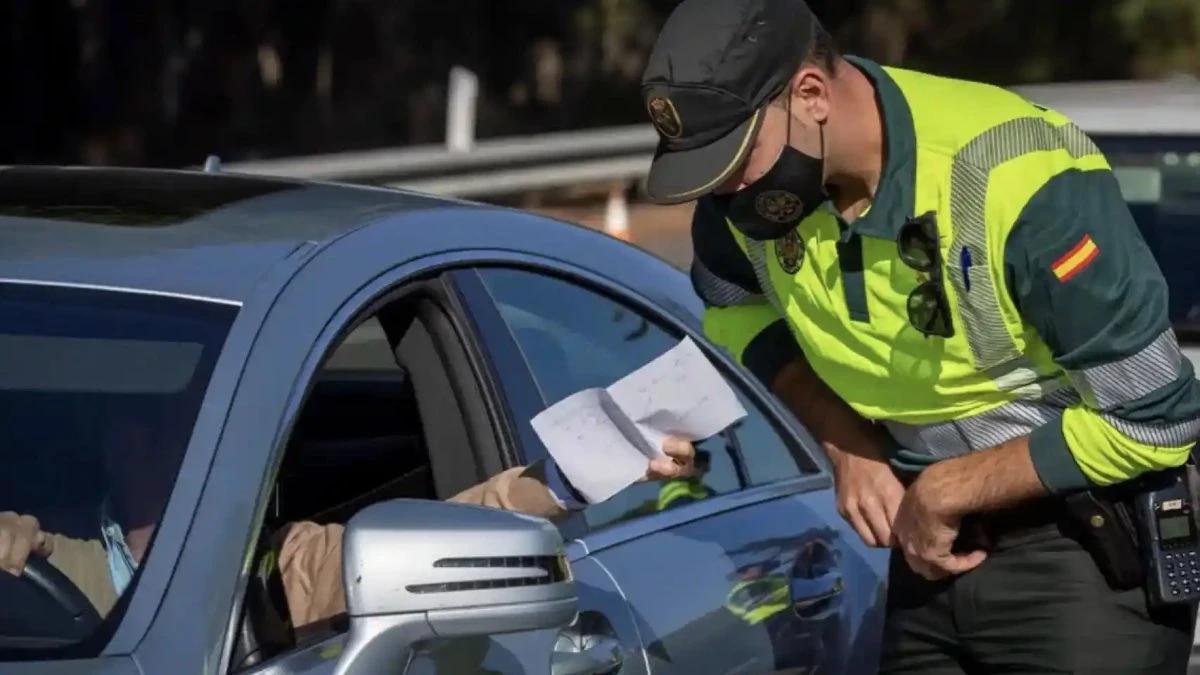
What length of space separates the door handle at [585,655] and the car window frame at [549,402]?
0.66ft

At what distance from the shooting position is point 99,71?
27594 millimetres

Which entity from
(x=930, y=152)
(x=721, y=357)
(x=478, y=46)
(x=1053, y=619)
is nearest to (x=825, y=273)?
(x=930, y=152)

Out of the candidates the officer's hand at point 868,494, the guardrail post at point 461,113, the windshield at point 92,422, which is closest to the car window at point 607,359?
the officer's hand at point 868,494

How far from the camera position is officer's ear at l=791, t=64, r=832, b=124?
10.4 feet

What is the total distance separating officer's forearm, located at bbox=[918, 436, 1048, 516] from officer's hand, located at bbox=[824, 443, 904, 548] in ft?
0.47

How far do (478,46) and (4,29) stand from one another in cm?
919

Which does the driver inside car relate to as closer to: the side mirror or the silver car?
the silver car

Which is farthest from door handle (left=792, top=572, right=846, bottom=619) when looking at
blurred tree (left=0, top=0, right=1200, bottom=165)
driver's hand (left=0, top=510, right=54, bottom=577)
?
blurred tree (left=0, top=0, right=1200, bottom=165)

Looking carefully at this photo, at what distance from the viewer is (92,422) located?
3.01 m

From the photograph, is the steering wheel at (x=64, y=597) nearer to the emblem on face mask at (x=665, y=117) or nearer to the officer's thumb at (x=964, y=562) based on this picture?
the emblem on face mask at (x=665, y=117)

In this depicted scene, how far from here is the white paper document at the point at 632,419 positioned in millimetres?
3338

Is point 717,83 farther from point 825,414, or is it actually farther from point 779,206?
point 825,414

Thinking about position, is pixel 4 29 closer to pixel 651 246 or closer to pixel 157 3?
pixel 157 3

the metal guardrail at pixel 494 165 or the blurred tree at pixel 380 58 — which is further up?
the blurred tree at pixel 380 58
